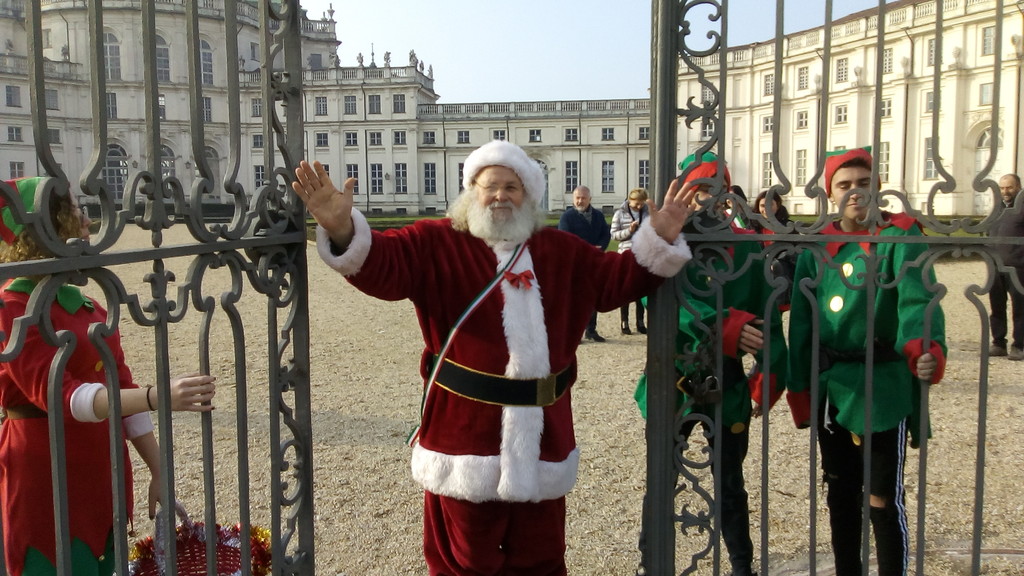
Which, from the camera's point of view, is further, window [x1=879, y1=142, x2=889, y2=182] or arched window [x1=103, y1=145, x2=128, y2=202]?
window [x1=879, y1=142, x2=889, y2=182]

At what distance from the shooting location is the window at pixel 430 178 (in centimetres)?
5119

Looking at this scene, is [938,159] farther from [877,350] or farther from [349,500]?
[349,500]

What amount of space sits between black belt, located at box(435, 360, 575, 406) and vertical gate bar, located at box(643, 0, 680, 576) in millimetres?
468

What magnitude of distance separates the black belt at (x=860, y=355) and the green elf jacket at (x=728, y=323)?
172 millimetres

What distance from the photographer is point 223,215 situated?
244 cm

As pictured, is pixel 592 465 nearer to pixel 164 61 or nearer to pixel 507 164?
pixel 507 164

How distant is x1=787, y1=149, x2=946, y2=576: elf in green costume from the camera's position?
8.42 feet

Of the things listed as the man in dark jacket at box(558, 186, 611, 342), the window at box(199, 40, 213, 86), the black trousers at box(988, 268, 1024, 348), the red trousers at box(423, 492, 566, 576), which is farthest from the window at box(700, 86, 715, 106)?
the black trousers at box(988, 268, 1024, 348)

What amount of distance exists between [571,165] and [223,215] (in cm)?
4838

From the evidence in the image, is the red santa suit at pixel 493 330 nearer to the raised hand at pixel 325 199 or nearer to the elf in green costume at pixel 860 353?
the raised hand at pixel 325 199

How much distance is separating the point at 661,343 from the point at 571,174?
157ft

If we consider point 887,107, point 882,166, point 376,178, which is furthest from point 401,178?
point 882,166

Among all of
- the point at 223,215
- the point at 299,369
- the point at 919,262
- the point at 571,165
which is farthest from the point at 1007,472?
the point at 571,165

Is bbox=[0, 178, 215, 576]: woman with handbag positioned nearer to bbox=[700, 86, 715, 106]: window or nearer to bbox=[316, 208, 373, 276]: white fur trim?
bbox=[316, 208, 373, 276]: white fur trim
